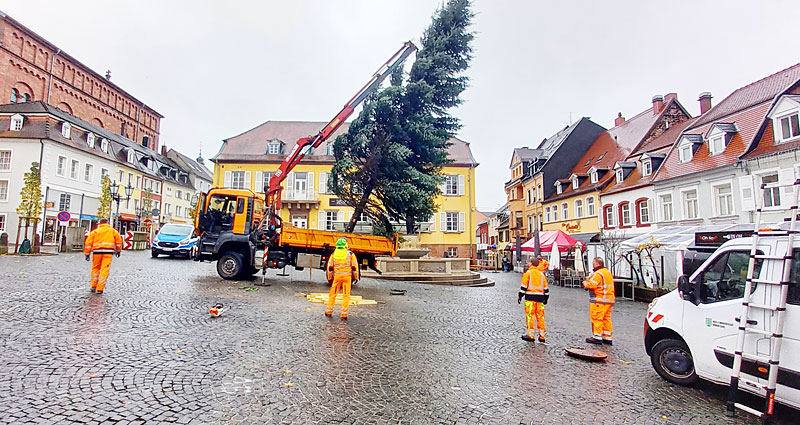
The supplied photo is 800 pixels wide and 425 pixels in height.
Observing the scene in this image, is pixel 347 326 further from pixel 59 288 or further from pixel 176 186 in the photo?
pixel 176 186

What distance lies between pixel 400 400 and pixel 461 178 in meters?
35.4

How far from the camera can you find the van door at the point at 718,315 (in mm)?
4512

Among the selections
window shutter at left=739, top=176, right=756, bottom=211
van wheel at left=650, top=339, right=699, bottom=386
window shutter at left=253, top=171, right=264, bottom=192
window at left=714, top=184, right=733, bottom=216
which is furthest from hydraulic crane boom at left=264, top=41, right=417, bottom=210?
window shutter at left=253, top=171, right=264, bottom=192

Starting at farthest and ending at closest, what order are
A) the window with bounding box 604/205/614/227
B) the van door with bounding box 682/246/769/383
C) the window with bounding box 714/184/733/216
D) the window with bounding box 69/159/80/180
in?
the window with bounding box 69/159/80/180
the window with bounding box 604/205/614/227
the window with bounding box 714/184/733/216
the van door with bounding box 682/246/769/383

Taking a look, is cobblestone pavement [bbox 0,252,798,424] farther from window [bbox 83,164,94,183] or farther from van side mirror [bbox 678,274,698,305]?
window [bbox 83,164,94,183]

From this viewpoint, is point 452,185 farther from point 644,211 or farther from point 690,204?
point 690,204

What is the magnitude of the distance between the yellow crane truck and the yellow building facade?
23277mm

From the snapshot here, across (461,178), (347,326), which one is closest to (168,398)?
(347,326)

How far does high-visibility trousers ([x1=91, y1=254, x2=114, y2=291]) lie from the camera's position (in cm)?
934

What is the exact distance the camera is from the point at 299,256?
1386 cm

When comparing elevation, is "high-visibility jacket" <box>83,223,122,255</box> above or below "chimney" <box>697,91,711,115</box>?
below

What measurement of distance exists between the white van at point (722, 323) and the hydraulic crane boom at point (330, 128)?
13666mm

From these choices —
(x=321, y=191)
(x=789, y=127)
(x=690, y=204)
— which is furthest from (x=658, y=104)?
(x=321, y=191)

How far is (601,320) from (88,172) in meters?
45.1
